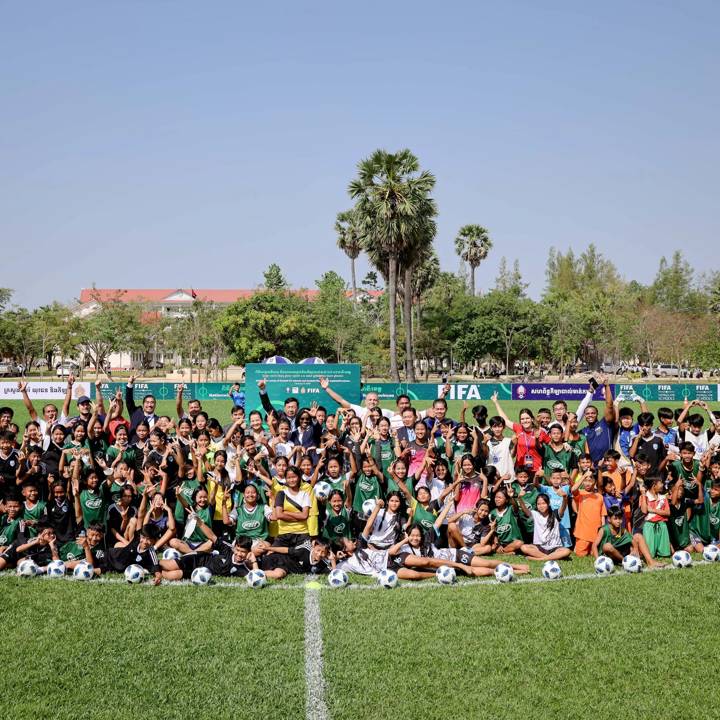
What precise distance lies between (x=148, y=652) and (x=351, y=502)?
3.73 meters

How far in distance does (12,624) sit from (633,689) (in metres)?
5.51

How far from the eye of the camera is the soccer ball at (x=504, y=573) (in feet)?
26.5

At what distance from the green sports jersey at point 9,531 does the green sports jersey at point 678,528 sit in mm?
8010

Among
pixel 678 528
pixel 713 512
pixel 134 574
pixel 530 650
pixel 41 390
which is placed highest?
pixel 41 390

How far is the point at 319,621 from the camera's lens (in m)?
6.89

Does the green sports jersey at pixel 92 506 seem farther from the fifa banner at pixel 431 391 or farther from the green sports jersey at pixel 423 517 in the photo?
the fifa banner at pixel 431 391

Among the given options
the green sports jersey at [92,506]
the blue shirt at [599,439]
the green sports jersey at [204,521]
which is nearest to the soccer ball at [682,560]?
the blue shirt at [599,439]

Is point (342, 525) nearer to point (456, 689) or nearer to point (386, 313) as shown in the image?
point (456, 689)

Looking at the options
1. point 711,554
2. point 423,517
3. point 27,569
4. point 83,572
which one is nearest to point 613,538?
point 711,554

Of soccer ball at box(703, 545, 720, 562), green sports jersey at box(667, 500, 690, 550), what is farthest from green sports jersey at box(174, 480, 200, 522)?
soccer ball at box(703, 545, 720, 562)

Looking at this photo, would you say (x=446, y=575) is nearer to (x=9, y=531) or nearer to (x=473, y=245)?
(x=9, y=531)

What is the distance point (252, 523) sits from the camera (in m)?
8.66

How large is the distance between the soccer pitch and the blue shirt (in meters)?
2.74

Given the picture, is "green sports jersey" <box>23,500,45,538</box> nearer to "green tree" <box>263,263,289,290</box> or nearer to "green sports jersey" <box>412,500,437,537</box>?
"green sports jersey" <box>412,500,437,537</box>
